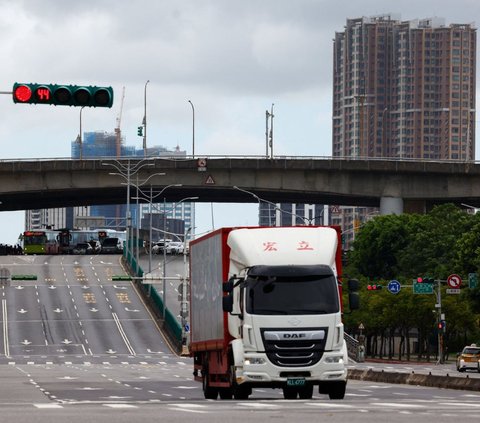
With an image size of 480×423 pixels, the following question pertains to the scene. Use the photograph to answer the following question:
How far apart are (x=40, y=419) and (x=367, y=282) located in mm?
116965

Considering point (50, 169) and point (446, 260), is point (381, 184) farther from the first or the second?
point (50, 169)

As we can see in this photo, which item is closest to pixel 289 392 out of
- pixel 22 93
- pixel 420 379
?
pixel 22 93

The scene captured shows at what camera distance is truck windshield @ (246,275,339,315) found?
33.4 metres

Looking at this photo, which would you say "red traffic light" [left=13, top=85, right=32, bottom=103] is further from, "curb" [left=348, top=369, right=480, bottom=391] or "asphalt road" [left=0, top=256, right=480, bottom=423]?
"curb" [left=348, top=369, right=480, bottom=391]

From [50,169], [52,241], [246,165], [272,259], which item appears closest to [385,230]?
[246,165]

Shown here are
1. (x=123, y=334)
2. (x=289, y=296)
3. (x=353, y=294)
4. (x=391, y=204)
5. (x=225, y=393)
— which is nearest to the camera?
(x=289, y=296)

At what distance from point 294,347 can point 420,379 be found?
1846 cm

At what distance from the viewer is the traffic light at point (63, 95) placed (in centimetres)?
3741

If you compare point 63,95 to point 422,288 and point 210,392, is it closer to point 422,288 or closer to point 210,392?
point 210,392

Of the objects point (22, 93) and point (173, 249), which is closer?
point (22, 93)

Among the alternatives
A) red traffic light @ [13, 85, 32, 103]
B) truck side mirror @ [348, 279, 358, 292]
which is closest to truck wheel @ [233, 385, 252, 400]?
truck side mirror @ [348, 279, 358, 292]

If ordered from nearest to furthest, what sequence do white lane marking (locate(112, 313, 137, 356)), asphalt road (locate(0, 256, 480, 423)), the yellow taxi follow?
1. asphalt road (locate(0, 256, 480, 423))
2. the yellow taxi
3. white lane marking (locate(112, 313, 137, 356))

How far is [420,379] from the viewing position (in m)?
51.2

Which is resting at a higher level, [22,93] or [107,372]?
[22,93]
